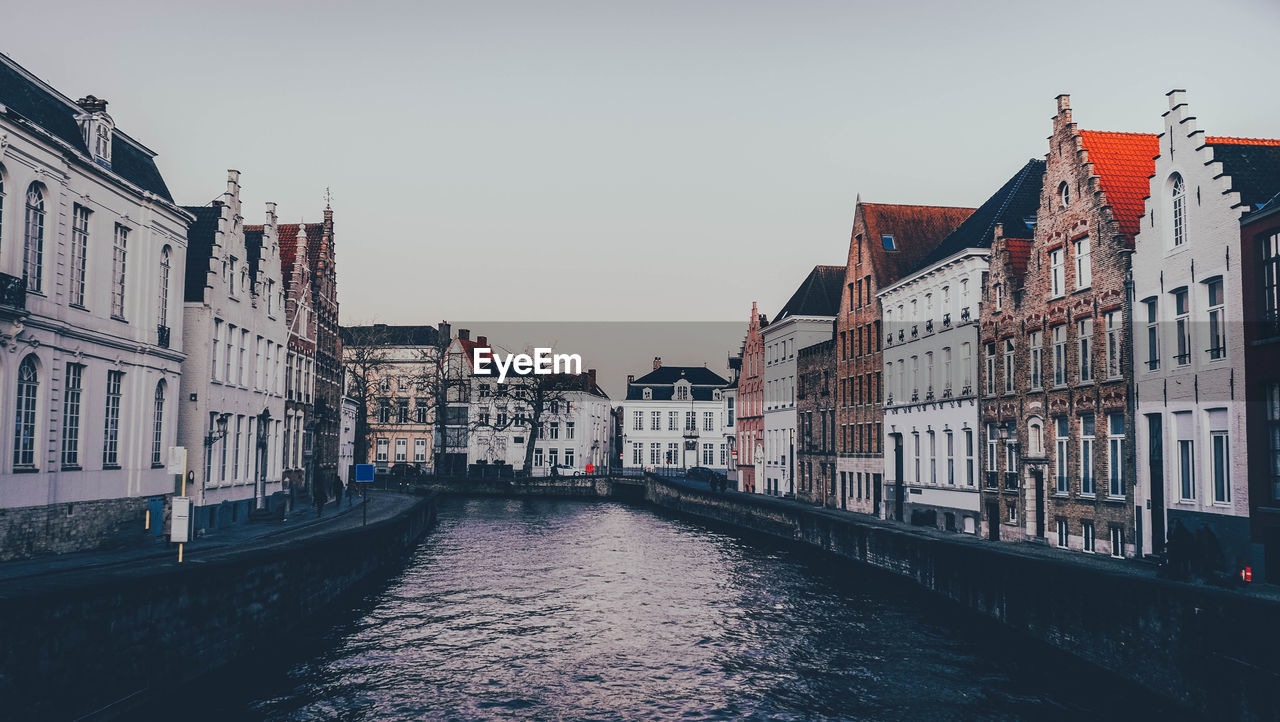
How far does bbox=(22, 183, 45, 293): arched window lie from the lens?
906 inches

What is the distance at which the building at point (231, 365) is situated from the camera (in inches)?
1321

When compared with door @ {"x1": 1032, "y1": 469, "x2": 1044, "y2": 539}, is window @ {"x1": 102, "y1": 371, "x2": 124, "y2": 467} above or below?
above

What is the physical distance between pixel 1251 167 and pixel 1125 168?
231 inches

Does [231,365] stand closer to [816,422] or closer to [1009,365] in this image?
[1009,365]

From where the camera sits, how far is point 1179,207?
26375mm

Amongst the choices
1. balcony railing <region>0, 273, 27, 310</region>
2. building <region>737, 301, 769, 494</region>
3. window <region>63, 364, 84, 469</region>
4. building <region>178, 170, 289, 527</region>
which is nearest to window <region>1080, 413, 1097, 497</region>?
building <region>178, 170, 289, 527</region>

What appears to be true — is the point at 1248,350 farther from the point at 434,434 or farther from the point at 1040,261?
the point at 434,434

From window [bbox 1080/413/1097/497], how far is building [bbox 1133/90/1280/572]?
2.70 m

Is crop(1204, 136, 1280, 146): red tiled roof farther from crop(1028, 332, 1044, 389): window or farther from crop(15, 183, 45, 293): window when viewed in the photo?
crop(15, 183, 45, 293): window

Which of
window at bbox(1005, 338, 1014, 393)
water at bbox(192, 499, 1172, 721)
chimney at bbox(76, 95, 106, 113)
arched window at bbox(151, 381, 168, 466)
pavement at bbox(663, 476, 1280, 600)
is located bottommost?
water at bbox(192, 499, 1172, 721)

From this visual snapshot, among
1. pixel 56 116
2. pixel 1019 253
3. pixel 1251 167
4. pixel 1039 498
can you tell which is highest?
pixel 56 116

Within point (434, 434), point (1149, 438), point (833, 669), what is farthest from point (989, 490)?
point (434, 434)

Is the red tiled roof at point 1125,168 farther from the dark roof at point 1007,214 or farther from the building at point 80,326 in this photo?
the building at point 80,326

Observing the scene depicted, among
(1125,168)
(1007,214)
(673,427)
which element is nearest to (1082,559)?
(1125,168)
